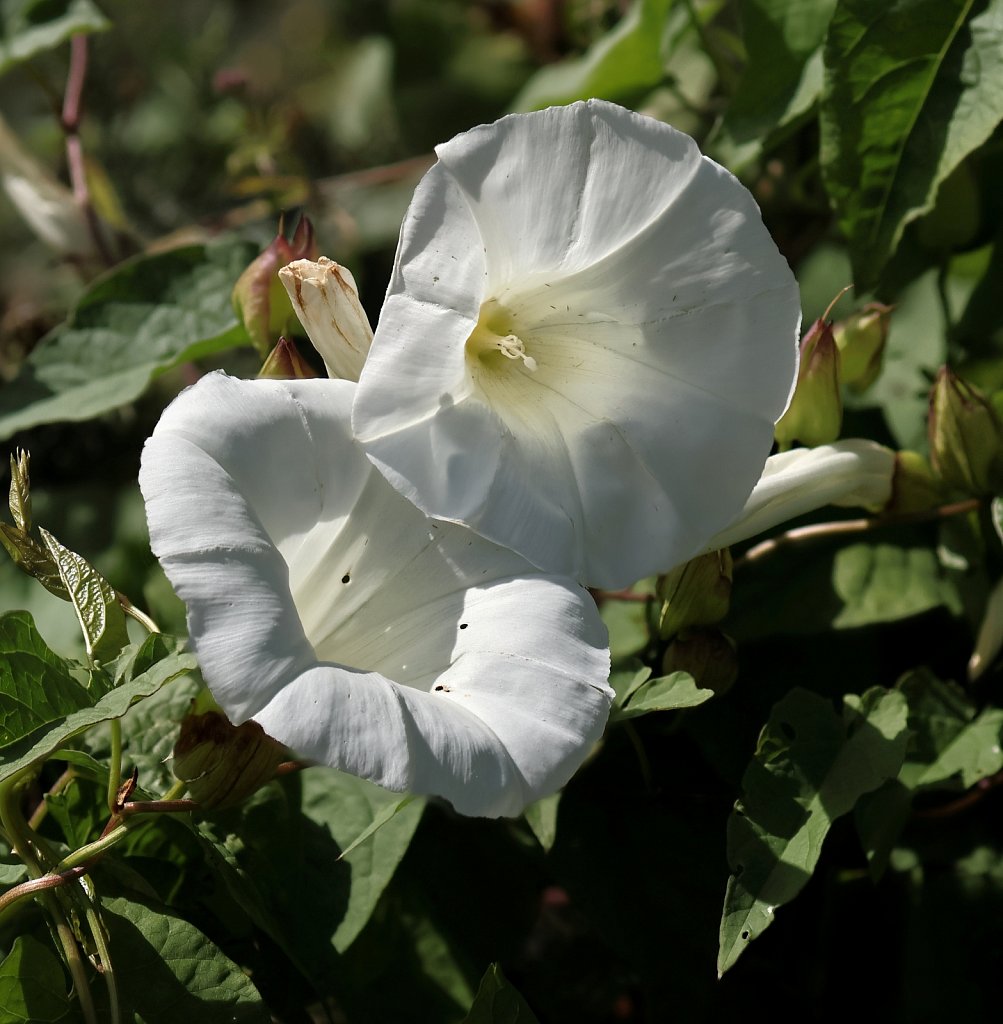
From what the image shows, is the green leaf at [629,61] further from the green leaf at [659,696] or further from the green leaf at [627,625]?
the green leaf at [659,696]

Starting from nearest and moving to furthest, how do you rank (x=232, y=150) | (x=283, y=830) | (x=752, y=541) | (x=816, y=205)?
1. (x=283, y=830)
2. (x=752, y=541)
3. (x=816, y=205)
4. (x=232, y=150)

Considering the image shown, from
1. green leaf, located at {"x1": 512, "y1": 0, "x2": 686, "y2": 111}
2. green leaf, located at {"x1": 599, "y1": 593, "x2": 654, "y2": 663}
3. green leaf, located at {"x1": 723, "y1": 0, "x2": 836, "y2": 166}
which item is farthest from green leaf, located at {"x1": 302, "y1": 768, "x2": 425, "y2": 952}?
green leaf, located at {"x1": 512, "y1": 0, "x2": 686, "y2": 111}

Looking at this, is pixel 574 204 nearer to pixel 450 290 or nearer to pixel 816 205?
pixel 450 290

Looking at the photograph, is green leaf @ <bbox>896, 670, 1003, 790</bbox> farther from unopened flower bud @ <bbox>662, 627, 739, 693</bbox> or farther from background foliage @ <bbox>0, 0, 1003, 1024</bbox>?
unopened flower bud @ <bbox>662, 627, 739, 693</bbox>

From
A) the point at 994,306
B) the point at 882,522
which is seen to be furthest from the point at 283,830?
the point at 994,306

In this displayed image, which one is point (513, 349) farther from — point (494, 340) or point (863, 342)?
point (863, 342)

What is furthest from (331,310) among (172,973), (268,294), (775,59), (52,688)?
(775,59)
